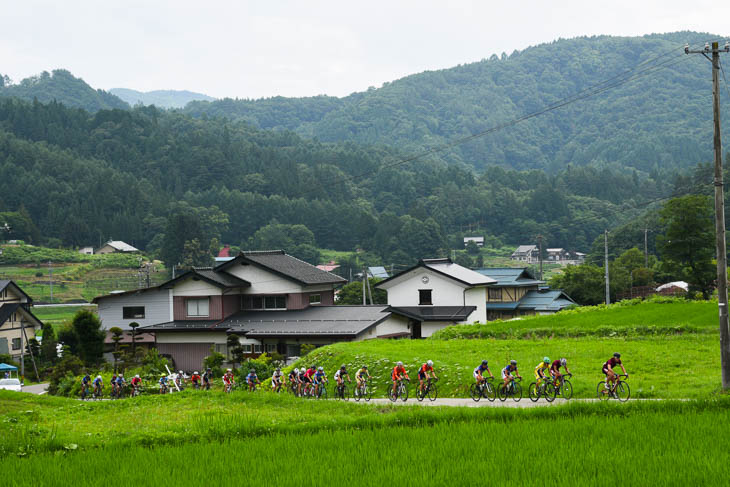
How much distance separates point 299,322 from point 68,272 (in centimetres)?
6451

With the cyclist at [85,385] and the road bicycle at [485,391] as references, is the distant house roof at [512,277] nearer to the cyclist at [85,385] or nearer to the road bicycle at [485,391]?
the cyclist at [85,385]

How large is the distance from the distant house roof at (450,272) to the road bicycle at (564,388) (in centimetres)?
2797

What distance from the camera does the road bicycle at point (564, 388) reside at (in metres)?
18.2

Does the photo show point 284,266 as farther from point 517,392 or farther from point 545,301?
point 517,392

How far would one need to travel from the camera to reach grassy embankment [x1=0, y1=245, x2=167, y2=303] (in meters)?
86.0

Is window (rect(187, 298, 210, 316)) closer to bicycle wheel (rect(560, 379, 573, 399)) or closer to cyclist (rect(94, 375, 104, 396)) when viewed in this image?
cyclist (rect(94, 375, 104, 396))

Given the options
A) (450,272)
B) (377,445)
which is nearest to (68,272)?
(450,272)

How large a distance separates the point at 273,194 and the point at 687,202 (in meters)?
102

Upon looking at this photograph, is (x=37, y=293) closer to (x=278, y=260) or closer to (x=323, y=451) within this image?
(x=278, y=260)

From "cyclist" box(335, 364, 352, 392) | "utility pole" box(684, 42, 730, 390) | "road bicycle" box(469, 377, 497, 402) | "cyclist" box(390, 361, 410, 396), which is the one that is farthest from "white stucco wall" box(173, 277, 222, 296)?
"utility pole" box(684, 42, 730, 390)

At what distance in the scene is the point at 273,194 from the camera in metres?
141

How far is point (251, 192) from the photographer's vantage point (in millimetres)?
140125

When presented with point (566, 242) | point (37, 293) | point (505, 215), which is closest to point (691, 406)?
point (37, 293)

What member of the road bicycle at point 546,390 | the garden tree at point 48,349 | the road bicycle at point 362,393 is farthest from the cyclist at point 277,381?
the garden tree at point 48,349
